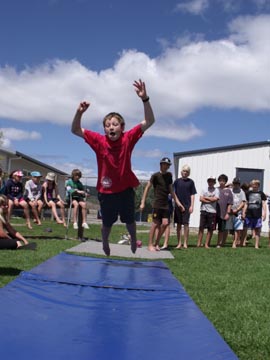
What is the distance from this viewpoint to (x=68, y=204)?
393 inches

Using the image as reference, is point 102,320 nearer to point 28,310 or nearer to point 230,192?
point 28,310

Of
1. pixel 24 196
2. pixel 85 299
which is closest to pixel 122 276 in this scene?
pixel 85 299

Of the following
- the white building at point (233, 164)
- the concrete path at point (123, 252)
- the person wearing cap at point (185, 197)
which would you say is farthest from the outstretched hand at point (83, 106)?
the white building at point (233, 164)

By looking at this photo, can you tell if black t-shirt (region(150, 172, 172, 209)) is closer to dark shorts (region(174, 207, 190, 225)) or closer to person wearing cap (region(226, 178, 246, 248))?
dark shorts (region(174, 207, 190, 225))

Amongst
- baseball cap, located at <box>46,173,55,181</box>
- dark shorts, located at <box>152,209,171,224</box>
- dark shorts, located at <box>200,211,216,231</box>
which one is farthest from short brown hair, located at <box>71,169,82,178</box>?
dark shorts, located at <box>200,211,216,231</box>

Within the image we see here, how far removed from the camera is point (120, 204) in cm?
519

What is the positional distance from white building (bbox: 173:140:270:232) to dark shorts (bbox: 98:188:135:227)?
13123 mm

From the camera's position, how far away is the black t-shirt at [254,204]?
32.8ft

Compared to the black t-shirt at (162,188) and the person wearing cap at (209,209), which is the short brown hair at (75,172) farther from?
the person wearing cap at (209,209)

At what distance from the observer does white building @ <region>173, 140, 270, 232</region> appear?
18.2 meters

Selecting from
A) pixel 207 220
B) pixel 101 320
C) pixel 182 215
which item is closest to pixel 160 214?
pixel 182 215

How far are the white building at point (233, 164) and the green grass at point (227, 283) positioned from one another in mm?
9783

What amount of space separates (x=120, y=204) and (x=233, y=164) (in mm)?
13980

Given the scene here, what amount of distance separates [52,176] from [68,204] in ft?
3.12
